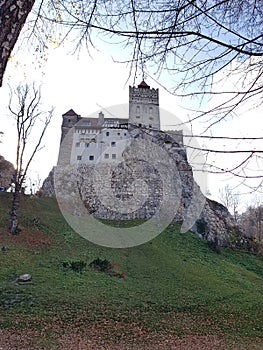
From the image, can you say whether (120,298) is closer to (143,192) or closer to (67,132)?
(143,192)

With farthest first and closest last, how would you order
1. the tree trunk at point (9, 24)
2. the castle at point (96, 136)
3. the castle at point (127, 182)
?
the castle at point (96, 136) < the castle at point (127, 182) < the tree trunk at point (9, 24)

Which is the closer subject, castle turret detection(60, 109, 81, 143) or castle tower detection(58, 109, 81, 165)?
castle tower detection(58, 109, 81, 165)

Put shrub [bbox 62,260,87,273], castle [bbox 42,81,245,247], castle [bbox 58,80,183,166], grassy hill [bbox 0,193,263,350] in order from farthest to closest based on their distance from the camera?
1. castle [bbox 58,80,183,166]
2. castle [bbox 42,81,245,247]
3. shrub [bbox 62,260,87,273]
4. grassy hill [bbox 0,193,263,350]

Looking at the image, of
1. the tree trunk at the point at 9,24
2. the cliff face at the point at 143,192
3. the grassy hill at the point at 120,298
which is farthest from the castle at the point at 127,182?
the tree trunk at the point at 9,24

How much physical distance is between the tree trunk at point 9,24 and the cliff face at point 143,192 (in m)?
23.2

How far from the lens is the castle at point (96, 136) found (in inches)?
1344

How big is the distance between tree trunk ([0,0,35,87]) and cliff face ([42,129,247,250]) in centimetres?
2323

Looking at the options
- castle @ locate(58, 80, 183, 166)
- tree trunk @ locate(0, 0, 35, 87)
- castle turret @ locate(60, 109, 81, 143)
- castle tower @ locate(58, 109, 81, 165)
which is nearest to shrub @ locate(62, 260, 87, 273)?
tree trunk @ locate(0, 0, 35, 87)

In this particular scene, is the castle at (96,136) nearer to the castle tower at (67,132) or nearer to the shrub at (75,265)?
the castle tower at (67,132)

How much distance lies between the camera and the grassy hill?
7836 millimetres

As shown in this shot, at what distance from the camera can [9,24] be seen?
6.03 feet

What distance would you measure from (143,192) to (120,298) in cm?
1864

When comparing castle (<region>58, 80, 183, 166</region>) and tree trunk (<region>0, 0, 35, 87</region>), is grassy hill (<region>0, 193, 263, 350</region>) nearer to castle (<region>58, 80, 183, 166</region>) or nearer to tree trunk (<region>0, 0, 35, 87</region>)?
tree trunk (<region>0, 0, 35, 87</region>)

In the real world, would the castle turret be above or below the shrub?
above
